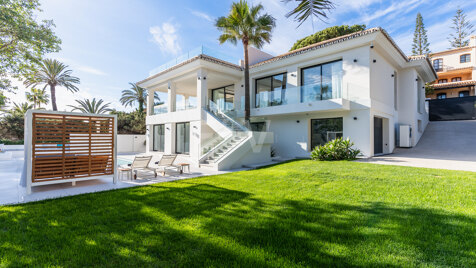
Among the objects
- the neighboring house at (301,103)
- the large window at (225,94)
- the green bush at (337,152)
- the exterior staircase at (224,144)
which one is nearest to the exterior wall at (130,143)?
the neighboring house at (301,103)

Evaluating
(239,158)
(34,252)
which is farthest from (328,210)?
(239,158)

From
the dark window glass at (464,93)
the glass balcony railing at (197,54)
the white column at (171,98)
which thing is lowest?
the white column at (171,98)

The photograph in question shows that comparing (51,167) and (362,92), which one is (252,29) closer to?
(362,92)

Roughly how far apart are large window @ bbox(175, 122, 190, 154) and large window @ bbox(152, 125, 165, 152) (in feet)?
8.74

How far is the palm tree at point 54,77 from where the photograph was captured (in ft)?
92.8

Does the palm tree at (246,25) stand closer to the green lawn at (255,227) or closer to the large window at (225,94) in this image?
the large window at (225,94)

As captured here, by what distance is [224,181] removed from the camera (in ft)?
26.4

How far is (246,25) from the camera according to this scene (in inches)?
570

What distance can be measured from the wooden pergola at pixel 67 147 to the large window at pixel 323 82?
36.7ft

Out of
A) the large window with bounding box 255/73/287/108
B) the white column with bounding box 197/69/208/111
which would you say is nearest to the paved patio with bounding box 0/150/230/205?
the white column with bounding box 197/69/208/111

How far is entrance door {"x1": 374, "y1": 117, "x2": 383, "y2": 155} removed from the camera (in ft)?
46.4

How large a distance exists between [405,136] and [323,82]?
7.63 m

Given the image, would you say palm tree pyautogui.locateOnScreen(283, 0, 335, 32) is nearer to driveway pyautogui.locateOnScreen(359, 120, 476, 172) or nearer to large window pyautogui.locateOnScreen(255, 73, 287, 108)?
driveway pyautogui.locateOnScreen(359, 120, 476, 172)

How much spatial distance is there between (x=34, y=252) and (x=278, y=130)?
589 inches
